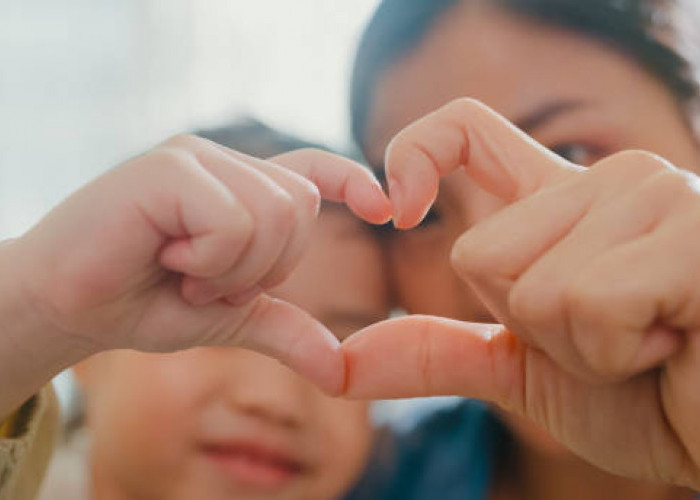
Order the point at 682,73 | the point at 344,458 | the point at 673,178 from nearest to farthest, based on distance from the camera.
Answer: the point at 673,178, the point at 682,73, the point at 344,458

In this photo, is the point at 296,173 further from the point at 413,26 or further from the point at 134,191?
the point at 413,26

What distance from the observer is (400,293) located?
1002 millimetres

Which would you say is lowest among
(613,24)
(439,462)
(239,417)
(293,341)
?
(439,462)

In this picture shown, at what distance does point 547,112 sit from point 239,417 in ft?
1.60

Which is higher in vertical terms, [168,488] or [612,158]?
[612,158]

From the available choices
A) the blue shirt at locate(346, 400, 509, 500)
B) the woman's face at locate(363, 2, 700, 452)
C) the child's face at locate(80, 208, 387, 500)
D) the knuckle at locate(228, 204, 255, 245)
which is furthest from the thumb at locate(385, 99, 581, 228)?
the blue shirt at locate(346, 400, 509, 500)

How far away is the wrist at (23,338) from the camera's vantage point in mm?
398

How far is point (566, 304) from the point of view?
1.14ft

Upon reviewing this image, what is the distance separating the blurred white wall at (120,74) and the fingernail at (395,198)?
1.07 metres

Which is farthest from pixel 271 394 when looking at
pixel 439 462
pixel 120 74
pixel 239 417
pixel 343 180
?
pixel 120 74

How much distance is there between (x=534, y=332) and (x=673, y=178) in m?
0.10

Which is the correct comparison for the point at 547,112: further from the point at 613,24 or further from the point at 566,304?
the point at 566,304

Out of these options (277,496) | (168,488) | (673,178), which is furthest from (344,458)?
(673,178)

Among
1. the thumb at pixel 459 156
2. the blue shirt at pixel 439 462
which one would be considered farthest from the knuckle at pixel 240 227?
the blue shirt at pixel 439 462
